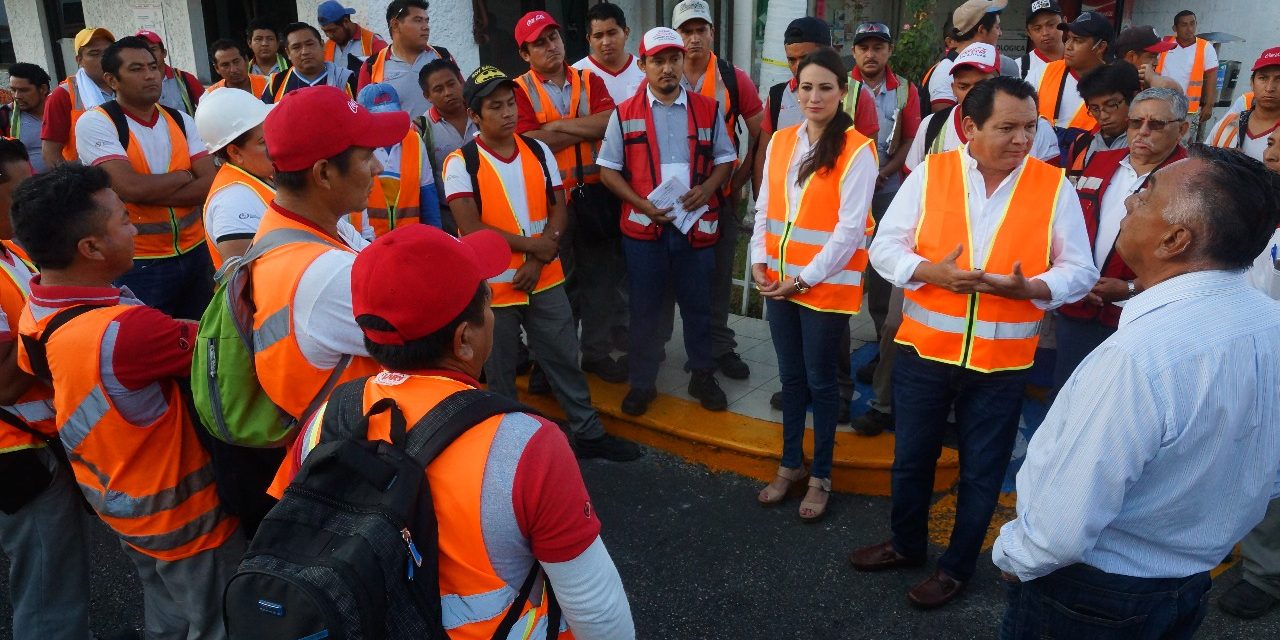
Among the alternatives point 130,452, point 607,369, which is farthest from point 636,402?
point 130,452

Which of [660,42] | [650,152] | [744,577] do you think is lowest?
[744,577]

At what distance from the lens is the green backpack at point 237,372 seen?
90.4 inches

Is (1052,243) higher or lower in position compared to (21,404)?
higher

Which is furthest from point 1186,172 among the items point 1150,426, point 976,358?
point 976,358

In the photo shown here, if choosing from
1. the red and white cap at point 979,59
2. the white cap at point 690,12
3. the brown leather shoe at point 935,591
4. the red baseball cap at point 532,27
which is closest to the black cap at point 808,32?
the white cap at point 690,12

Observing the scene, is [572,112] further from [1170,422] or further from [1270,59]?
[1170,422]

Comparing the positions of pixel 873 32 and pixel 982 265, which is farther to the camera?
pixel 873 32

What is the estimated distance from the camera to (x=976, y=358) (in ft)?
10.4

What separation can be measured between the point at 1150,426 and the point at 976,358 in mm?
1329

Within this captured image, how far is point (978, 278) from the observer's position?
3.04m

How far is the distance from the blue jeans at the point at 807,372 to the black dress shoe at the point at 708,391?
82cm

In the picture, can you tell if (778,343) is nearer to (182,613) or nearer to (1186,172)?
(1186,172)

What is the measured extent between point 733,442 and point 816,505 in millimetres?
693

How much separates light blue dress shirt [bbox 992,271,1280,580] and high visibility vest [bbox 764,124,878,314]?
6.02 feet
